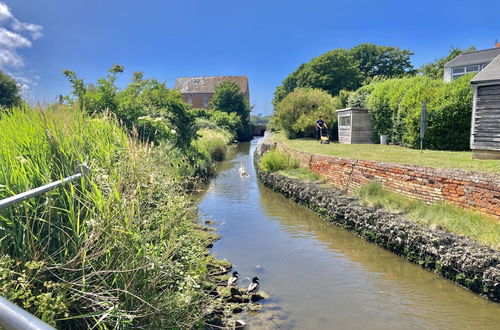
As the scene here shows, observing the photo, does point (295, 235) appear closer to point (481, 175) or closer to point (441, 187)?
point (441, 187)

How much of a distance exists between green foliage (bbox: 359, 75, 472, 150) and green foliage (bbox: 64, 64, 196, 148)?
36.0 ft

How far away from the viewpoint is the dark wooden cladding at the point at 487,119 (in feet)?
A: 40.4

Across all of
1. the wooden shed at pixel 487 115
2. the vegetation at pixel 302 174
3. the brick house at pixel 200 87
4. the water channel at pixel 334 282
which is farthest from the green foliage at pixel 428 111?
the brick house at pixel 200 87

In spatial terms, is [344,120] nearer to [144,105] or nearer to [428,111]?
[428,111]

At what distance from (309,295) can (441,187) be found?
4248 mm

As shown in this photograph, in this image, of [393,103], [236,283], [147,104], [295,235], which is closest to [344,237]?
[295,235]

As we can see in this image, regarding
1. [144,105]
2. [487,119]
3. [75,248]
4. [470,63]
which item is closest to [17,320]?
[75,248]

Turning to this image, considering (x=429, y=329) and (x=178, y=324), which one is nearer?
(x=178, y=324)

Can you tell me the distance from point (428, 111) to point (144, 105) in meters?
13.0

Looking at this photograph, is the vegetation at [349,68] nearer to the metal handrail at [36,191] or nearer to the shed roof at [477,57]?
the shed roof at [477,57]

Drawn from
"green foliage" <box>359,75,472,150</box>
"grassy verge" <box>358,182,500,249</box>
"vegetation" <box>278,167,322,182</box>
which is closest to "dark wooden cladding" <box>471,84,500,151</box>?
"green foliage" <box>359,75,472,150</box>

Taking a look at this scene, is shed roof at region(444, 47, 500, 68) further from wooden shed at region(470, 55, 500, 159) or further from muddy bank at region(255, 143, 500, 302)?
muddy bank at region(255, 143, 500, 302)

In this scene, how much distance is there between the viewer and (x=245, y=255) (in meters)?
8.38

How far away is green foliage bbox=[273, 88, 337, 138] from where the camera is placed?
91.4ft
